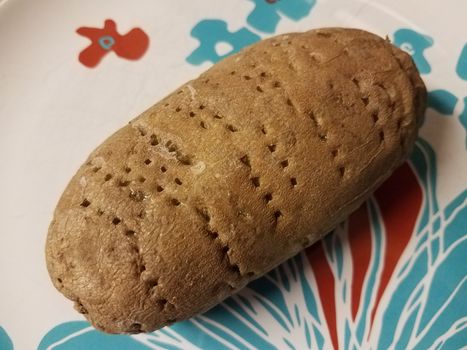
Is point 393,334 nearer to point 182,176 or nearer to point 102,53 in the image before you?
point 182,176

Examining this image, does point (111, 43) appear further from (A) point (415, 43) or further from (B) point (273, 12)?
(A) point (415, 43)

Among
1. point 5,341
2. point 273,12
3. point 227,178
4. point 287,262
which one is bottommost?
point 287,262

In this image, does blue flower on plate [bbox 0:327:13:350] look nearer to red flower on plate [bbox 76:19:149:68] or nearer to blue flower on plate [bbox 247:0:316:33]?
red flower on plate [bbox 76:19:149:68]

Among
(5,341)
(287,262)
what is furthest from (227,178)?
(5,341)

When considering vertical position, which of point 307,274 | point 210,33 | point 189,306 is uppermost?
point 210,33

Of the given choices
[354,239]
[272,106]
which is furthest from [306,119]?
[354,239]
